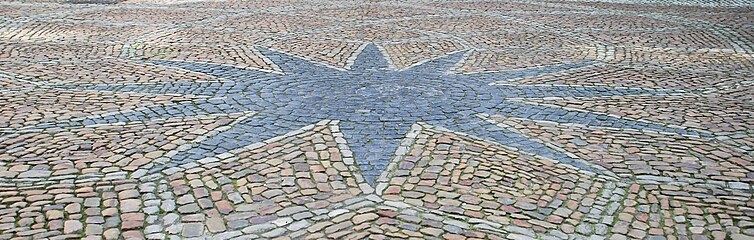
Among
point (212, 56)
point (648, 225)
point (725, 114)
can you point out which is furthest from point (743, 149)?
point (212, 56)

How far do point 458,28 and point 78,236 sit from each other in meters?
8.69

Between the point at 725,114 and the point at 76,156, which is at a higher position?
the point at 76,156

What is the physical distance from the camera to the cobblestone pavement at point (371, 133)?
5223mm

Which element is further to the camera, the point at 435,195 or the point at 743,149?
the point at 743,149

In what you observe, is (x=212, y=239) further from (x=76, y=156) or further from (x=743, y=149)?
(x=743, y=149)

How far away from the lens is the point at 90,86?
8.33m

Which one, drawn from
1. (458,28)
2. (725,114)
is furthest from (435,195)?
(458,28)

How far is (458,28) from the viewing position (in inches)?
499

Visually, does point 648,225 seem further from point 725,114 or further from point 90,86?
point 90,86

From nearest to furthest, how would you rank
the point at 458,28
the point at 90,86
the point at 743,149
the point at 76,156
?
the point at 76,156 < the point at 743,149 < the point at 90,86 < the point at 458,28

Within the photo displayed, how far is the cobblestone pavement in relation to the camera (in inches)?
206

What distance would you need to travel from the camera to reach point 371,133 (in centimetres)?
691

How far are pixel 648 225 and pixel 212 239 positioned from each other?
2839 millimetres

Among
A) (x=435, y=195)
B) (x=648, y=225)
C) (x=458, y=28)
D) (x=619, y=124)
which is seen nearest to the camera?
(x=648, y=225)
